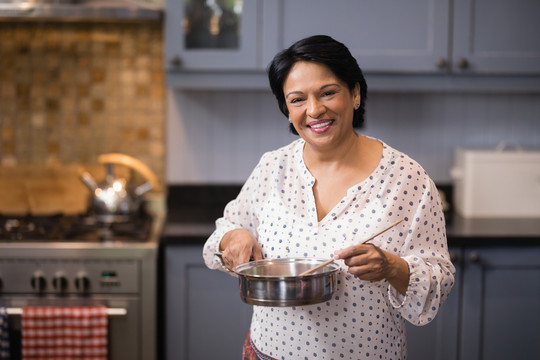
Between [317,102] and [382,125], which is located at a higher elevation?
[317,102]

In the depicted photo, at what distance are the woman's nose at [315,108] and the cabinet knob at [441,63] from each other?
51.6 inches

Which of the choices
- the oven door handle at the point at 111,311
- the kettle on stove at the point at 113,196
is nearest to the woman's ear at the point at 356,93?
the oven door handle at the point at 111,311

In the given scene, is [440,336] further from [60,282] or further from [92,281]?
[60,282]

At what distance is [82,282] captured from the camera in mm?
2369

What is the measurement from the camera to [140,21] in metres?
2.89

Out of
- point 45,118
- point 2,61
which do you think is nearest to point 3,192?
point 45,118

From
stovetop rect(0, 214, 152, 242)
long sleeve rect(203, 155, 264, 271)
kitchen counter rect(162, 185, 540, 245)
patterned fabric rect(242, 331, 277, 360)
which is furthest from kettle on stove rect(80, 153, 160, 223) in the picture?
patterned fabric rect(242, 331, 277, 360)

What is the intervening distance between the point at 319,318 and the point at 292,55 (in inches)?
22.8

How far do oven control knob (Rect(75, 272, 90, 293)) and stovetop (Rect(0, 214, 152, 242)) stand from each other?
13cm

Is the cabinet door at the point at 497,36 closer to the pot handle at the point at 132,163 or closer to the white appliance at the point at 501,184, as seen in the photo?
the white appliance at the point at 501,184

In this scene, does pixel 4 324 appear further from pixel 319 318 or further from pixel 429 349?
pixel 429 349

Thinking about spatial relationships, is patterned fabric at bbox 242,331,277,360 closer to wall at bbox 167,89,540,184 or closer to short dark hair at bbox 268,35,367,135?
short dark hair at bbox 268,35,367,135

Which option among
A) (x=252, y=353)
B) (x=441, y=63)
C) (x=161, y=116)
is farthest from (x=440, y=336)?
(x=161, y=116)

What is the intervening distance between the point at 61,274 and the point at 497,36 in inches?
74.1
